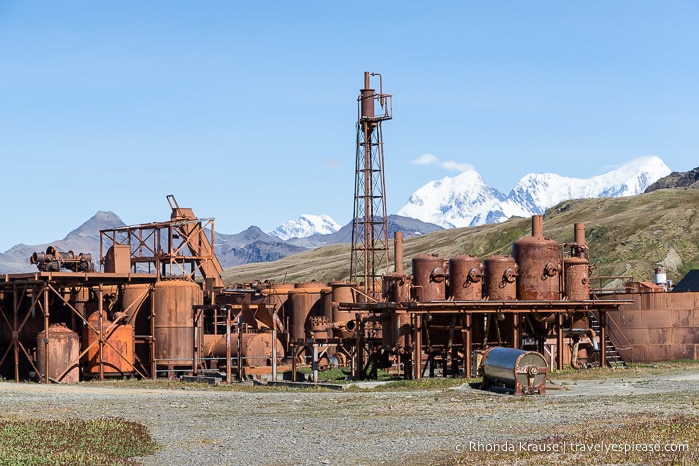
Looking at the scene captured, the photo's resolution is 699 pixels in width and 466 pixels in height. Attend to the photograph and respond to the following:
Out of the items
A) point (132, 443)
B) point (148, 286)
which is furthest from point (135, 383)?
point (132, 443)

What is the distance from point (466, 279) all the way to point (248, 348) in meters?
12.5

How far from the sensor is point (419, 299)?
162 ft

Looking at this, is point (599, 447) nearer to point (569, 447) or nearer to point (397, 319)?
point (569, 447)

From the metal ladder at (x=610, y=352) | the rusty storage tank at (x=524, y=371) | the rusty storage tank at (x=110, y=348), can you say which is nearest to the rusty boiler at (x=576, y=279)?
the metal ladder at (x=610, y=352)

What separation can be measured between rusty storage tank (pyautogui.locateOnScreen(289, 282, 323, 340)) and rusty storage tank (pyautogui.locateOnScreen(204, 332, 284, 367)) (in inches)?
383

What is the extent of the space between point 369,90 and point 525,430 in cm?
4773

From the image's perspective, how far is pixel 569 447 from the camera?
75.8 feet

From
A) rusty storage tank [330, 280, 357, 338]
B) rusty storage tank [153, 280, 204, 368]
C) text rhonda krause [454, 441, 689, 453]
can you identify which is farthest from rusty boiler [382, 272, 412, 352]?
text rhonda krause [454, 441, 689, 453]

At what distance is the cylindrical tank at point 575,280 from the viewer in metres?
51.1

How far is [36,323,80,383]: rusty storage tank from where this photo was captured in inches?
2012

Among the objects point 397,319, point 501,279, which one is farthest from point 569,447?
point 501,279

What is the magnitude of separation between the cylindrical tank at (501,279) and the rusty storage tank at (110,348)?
17449mm

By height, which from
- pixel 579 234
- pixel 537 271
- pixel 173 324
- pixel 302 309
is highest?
pixel 579 234

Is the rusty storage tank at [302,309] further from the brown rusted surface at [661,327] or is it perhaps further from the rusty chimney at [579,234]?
the brown rusted surface at [661,327]
